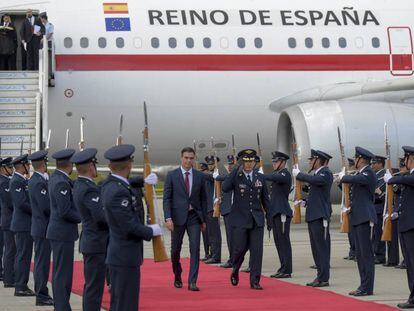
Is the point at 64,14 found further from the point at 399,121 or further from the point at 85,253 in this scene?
the point at 85,253

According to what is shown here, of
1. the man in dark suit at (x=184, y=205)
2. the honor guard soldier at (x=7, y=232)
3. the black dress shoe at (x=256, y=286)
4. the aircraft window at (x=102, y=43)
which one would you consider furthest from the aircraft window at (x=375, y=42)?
the honor guard soldier at (x=7, y=232)

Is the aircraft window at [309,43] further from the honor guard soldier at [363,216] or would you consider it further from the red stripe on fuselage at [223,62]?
the honor guard soldier at [363,216]

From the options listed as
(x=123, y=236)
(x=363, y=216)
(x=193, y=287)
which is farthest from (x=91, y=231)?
(x=363, y=216)

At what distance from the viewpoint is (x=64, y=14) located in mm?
22203

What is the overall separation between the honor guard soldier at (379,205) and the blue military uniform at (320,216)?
235 centimetres

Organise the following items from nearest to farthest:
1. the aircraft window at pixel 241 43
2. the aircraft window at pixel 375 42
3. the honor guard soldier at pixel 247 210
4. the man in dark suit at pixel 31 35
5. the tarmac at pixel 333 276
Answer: the tarmac at pixel 333 276, the honor guard soldier at pixel 247 210, the man in dark suit at pixel 31 35, the aircraft window at pixel 241 43, the aircraft window at pixel 375 42

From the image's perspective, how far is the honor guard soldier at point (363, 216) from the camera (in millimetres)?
13000

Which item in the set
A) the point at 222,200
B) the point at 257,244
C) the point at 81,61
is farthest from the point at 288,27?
the point at 257,244

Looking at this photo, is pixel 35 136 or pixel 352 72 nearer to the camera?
pixel 35 136

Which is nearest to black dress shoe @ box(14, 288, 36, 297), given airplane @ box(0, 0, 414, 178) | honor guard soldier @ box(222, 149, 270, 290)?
honor guard soldier @ box(222, 149, 270, 290)

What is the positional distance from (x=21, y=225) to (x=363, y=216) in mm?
3985

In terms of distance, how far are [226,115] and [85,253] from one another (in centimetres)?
1292

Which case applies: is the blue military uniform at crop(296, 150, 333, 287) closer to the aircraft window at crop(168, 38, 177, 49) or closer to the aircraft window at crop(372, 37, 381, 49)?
the aircraft window at crop(168, 38, 177, 49)

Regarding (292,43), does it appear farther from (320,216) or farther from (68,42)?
(320,216)
